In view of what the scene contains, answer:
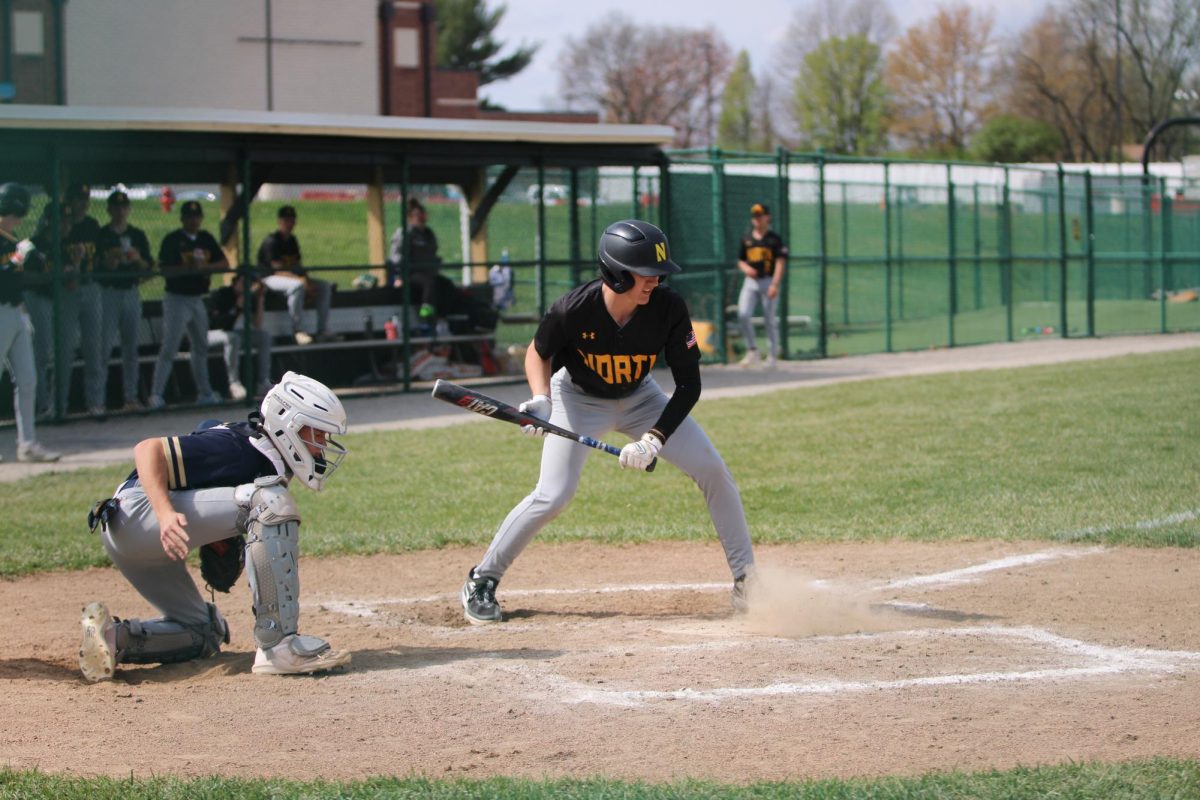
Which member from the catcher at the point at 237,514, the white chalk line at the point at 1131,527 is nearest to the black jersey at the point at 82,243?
the catcher at the point at 237,514

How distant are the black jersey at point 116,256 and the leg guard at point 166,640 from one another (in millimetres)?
8560

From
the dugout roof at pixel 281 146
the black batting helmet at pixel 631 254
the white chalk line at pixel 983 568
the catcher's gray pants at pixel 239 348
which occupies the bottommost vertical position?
the white chalk line at pixel 983 568

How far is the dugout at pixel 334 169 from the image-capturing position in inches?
532

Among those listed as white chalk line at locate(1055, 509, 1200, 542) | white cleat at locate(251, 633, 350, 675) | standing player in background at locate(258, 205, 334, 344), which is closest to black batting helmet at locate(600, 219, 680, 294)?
white cleat at locate(251, 633, 350, 675)

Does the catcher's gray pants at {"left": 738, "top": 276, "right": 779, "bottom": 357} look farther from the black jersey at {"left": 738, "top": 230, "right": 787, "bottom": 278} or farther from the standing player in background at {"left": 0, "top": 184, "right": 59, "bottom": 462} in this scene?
the standing player in background at {"left": 0, "top": 184, "right": 59, "bottom": 462}

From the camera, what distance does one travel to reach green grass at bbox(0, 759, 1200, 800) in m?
3.82

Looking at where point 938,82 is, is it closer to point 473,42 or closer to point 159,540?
point 473,42

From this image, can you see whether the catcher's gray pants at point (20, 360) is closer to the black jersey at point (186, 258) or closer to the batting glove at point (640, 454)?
the black jersey at point (186, 258)

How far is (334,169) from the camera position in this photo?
17.3 meters

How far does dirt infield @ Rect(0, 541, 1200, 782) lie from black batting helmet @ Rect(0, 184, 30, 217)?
4.57 m

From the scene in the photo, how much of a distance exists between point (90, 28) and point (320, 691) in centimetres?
2462

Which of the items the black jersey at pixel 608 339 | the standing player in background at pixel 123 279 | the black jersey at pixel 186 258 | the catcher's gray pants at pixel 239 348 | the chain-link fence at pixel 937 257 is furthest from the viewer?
the chain-link fence at pixel 937 257

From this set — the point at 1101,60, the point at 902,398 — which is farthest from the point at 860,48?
the point at 902,398

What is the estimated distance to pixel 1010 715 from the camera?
185 inches
